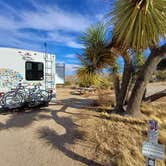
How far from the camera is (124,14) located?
4.94 metres

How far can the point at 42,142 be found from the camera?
4848mm

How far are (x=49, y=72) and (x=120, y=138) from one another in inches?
205

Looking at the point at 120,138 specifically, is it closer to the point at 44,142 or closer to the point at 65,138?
the point at 65,138

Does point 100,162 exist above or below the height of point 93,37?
below

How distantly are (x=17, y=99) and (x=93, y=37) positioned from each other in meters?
3.91

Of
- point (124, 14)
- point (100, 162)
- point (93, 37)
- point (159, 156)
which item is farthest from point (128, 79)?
point (159, 156)

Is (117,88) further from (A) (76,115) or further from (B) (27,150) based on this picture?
(B) (27,150)

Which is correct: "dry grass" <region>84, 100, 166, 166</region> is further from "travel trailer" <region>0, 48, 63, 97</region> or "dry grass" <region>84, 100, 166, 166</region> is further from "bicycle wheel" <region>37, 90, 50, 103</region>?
"travel trailer" <region>0, 48, 63, 97</region>

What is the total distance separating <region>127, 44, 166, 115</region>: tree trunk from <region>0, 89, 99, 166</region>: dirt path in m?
2.06

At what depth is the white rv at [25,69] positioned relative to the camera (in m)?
7.45

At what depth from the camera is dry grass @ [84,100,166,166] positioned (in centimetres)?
401

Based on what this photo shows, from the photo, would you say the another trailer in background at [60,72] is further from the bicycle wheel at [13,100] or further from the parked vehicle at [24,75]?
the bicycle wheel at [13,100]

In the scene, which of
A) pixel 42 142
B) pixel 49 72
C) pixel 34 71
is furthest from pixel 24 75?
pixel 42 142

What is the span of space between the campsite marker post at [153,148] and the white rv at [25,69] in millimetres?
6074
